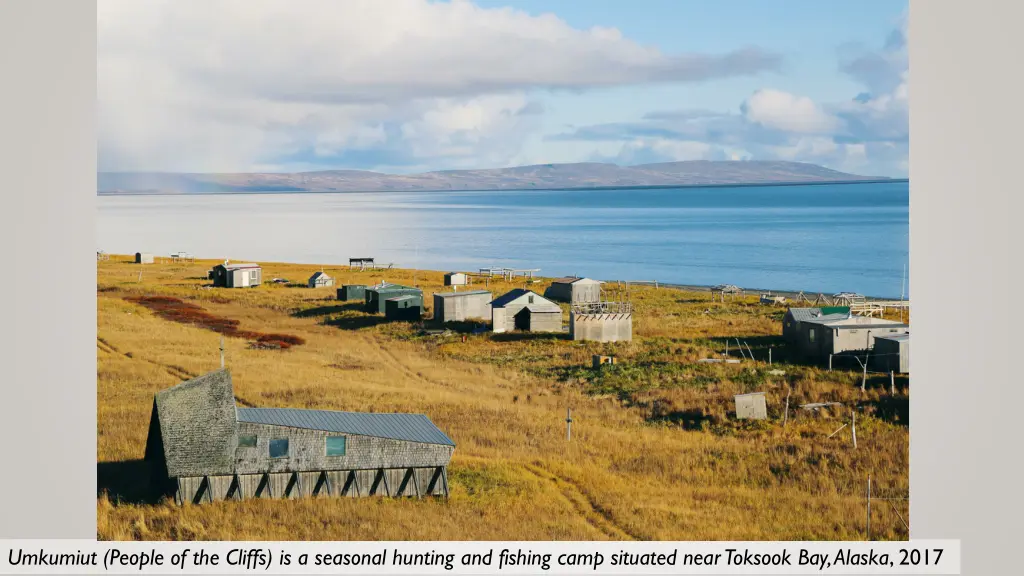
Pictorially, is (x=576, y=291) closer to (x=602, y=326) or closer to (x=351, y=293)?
(x=351, y=293)

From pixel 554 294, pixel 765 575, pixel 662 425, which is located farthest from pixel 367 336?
pixel 765 575

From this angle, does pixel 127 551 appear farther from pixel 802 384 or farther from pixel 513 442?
pixel 802 384

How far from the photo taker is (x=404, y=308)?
50.5 m

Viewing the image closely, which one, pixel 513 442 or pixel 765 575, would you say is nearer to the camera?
pixel 765 575

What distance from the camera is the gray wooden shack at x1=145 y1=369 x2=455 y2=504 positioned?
17.2 m

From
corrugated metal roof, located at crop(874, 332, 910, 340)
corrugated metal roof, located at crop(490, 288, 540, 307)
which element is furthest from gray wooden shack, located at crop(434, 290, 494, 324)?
corrugated metal roof, located at crop(874, 332, 910, 340)

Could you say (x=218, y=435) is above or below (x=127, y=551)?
above

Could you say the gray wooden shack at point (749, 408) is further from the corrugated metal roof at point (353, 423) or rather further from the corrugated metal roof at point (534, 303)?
the corrugated metal roof at point (534, 303)

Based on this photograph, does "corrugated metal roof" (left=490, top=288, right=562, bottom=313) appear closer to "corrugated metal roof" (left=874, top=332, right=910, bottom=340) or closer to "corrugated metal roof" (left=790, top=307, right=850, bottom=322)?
"corrugated metal roof" (left=790, top=307, right=850, bottom=322)
